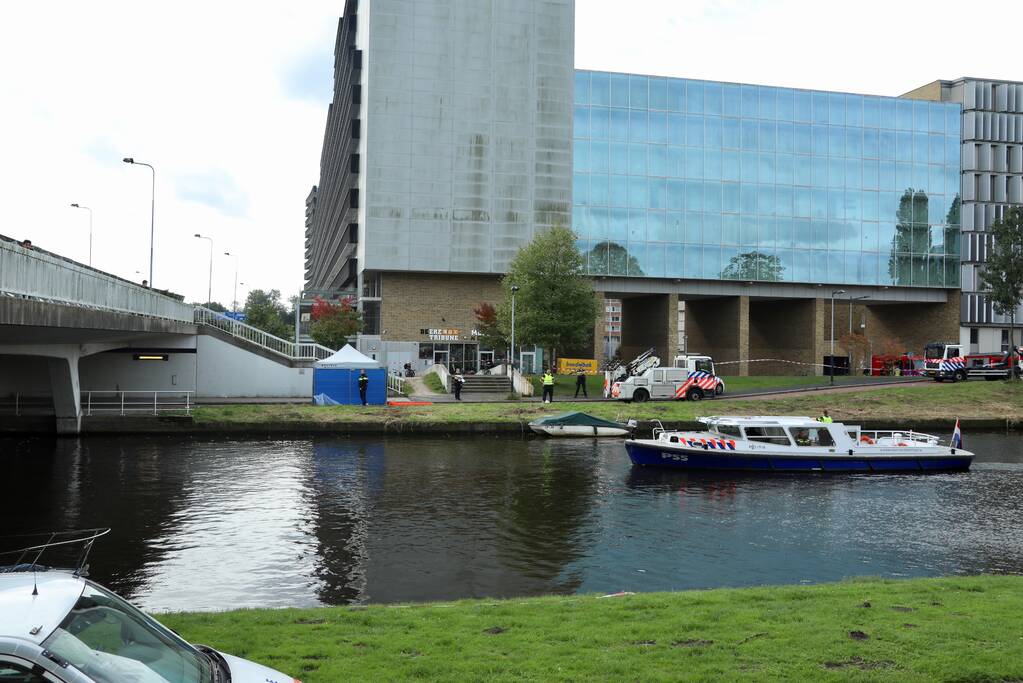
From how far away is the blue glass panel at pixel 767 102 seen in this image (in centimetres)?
7681

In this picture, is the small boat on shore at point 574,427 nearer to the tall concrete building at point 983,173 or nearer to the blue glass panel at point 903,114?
the blue glass panel at point 903,114

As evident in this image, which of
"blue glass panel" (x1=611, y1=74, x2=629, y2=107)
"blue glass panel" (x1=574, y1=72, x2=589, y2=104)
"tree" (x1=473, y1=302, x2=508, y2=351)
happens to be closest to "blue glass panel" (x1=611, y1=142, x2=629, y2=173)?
"blue glass panel" (x1=611, y1=74, x2=629, y2=107)

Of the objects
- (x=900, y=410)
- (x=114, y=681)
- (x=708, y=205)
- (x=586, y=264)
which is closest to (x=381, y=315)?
(x=586, y=264)

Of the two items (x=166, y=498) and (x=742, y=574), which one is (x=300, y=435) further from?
(x=742, y=574)

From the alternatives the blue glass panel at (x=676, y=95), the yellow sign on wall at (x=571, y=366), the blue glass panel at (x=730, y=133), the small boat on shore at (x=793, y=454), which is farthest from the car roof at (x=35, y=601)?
the blue glass panel at (x=730, y=133)

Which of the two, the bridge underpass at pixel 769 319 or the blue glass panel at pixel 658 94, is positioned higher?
the blue glass panel at pixel 658 94

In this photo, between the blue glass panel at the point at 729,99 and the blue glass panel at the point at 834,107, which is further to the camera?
the blue glass panel at the point at 834,107

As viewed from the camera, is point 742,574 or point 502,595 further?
point 742,574

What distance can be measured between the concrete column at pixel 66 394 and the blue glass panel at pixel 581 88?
5087 centimetres

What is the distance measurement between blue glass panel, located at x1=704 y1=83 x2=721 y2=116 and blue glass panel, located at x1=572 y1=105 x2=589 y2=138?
1101 cm

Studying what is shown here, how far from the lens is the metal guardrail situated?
1838 inches

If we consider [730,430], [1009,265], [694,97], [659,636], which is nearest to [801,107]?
[694,97]

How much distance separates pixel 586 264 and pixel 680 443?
44118mm

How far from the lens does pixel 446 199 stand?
71.7 metres
